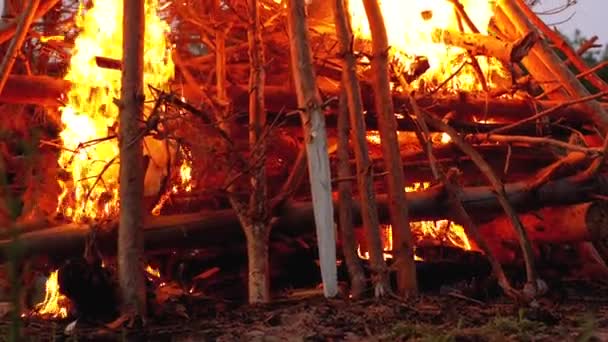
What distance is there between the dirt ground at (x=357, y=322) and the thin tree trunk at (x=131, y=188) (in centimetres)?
29

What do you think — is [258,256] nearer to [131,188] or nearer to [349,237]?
[349,237]

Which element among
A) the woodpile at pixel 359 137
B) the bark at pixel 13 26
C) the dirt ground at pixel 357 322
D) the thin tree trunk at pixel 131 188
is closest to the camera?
the dirt ground at pixel 357 322

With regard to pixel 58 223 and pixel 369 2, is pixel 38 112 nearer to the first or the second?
pixel 58 223

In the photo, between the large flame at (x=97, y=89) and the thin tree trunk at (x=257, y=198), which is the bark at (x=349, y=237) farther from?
the large flame at (x=97, y=89)

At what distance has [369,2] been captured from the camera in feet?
20.4

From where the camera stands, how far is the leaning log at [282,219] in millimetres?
5750

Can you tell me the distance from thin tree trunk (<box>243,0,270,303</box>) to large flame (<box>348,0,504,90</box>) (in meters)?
1.89

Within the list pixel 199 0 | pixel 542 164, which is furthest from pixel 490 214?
pixel 199 0

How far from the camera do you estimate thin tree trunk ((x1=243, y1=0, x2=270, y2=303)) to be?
556 cm

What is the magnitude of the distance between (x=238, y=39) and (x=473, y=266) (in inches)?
132

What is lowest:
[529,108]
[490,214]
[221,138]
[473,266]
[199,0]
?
[473,266]

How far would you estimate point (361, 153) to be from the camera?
5.75m

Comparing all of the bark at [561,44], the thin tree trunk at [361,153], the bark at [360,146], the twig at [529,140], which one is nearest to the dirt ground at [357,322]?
the thin tree trunk at [361,153]

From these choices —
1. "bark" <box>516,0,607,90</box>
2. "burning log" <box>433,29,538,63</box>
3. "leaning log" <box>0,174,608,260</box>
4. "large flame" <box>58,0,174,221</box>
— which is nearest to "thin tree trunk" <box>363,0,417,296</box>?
"leaning log" <box>0,174,608,260</box>
